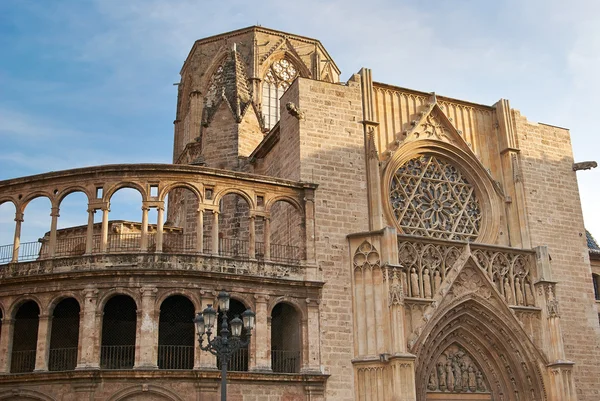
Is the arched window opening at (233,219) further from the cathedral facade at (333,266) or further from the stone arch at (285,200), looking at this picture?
the stone arch at (285,200)

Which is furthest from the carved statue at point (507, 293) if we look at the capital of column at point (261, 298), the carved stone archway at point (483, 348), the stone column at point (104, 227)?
the stone column at point (104, 227)

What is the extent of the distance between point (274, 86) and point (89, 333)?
16.0m

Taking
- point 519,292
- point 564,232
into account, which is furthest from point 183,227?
point 564,232

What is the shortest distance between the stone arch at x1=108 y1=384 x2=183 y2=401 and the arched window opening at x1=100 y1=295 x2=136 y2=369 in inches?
89.5

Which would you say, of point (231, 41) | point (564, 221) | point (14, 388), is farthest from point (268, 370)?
point (231, 41)

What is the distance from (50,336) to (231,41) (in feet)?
54.4

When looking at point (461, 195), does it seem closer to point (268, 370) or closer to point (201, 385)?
point (268, 370)

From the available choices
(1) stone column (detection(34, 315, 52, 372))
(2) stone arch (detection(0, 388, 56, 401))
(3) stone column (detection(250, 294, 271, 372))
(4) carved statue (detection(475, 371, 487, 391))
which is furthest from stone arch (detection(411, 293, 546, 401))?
(2) stone arch (detection(0, 388, 56, 401))

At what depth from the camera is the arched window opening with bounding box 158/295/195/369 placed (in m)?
19.1

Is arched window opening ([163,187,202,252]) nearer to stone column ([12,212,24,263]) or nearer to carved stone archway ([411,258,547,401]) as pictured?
stone column ([12,212,24,263])

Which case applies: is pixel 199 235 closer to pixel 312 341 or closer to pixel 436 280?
pixel 312 341

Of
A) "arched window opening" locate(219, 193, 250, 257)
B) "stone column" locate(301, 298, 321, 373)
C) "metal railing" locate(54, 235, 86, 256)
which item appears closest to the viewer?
"stone column" locate(301, 298, 321, 373)

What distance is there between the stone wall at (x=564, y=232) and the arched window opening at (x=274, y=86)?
10.1 meters

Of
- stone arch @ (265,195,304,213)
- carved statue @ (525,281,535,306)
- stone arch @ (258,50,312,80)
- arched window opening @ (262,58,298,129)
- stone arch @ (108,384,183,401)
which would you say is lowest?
stone arch @ (108,384,183,401)
